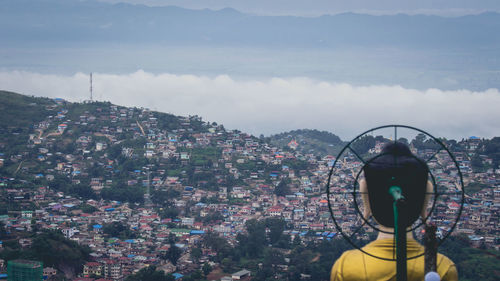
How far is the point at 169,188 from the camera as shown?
2344cm

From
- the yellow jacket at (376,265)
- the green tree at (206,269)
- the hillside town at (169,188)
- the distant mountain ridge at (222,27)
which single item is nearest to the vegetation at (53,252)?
the hillside town at (169,188)

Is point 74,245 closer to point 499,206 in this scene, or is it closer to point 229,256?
point 229,256

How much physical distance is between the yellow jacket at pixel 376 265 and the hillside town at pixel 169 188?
10713 mm

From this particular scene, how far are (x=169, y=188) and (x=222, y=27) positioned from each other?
72.0 m

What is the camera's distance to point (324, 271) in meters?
14.0

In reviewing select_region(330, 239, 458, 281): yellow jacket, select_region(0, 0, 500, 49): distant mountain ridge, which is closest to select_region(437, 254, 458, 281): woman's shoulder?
select_region(330, 239, 458, 281): yellow jacket

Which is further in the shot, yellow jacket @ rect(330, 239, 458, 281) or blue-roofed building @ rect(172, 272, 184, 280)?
blue-roofed building @ rect(172, 272, 184, 280)

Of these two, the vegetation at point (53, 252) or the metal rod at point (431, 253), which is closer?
the metal rod at point (431, 253)

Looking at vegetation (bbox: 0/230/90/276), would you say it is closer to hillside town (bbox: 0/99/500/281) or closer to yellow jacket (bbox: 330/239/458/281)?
hillside town (bbox: 0/99/500/281)

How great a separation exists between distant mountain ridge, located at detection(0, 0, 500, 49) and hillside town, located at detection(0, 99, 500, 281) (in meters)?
45.6

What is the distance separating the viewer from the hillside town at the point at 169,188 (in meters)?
16.4

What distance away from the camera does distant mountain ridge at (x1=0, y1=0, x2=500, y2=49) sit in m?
74.6

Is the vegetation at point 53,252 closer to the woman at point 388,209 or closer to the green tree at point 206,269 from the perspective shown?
the green tree at point 206,269

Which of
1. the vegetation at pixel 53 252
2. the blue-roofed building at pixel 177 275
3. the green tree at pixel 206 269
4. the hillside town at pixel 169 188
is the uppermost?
the hillside town at pixel 169 188
